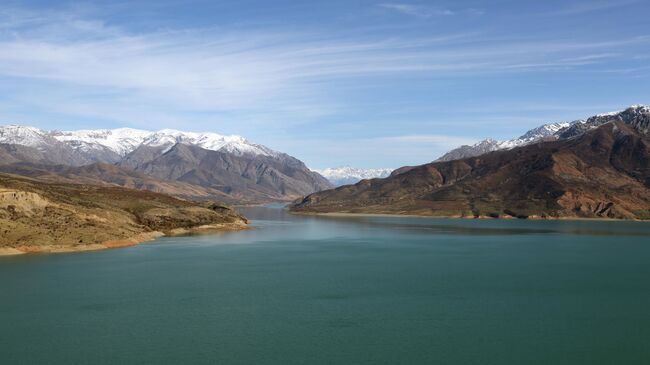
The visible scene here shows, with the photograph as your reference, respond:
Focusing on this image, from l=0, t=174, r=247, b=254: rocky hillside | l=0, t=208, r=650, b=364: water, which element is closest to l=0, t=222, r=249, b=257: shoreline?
l=0, t=174, r=247, b=254: rocky hillside

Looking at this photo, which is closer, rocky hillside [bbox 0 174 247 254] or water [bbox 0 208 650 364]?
water [bbox 0 208 650 364]

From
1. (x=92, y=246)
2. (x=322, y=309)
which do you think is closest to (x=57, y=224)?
(x=92, y=246)

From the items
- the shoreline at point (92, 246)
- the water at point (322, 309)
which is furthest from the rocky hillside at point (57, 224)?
the water at point (322, 309)

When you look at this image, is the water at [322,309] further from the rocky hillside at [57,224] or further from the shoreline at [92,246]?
the rocky hillside at [57,224]

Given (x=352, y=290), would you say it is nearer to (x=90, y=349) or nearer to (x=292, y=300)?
(x=292, y=300)

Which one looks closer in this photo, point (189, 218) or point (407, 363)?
point (407, 363)

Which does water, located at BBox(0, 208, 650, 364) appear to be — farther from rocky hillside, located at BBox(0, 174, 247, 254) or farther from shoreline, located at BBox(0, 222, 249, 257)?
rocky hillside, located at BBox(0, 174, 247, 254)

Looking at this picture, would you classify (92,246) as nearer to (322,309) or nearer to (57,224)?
(57,224)

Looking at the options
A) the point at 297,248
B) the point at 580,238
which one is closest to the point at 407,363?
the point at 297,248
